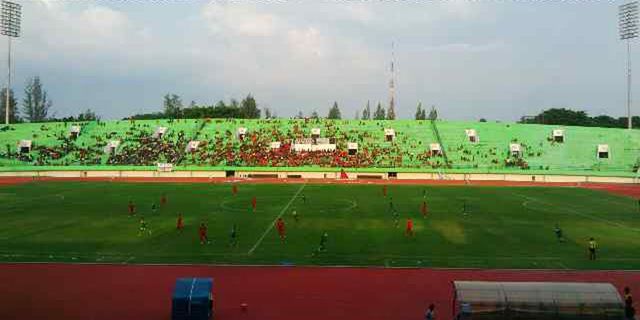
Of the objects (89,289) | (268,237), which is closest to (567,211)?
(268,237)

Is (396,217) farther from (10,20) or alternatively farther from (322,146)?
(10,20)

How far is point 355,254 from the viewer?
90.8ft

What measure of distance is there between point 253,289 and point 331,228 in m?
13.1

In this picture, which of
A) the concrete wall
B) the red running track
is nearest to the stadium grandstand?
the concrete wall

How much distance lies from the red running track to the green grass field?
1.57 meters

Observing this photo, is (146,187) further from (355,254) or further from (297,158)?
(355,254)

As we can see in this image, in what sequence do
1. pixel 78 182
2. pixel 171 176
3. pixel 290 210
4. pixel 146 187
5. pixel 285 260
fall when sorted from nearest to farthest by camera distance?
pixel 285 260 → pixel 290 210 → pixel 146 187 → pixel 78 182 → pixel 171 176

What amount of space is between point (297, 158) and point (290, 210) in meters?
35.6

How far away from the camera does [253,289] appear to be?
21922 millimetres

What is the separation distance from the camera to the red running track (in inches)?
757

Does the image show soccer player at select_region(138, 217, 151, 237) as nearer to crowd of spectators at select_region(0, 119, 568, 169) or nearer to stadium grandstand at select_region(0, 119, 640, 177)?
stadium grandstand at select_region(0, 119, 640, 177)

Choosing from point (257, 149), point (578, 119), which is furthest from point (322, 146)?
point (578, 119)

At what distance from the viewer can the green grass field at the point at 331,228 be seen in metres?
27.2

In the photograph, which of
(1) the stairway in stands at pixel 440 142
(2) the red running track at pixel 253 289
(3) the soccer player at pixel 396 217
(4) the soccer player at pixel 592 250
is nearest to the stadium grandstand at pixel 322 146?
(1) the stairway in stands at pixel 440 142
